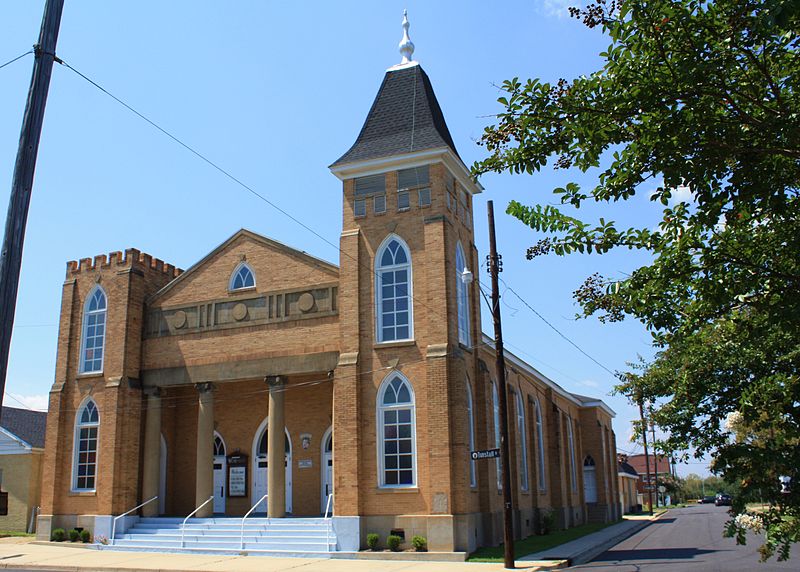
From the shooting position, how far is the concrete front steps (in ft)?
74.2

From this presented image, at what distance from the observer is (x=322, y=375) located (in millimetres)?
27156

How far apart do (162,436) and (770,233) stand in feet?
89.9

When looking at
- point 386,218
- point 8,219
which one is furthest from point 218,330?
point 8,219

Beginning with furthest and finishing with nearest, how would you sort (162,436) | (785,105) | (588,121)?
1. (162,436)
2. (588,121)
3. (785,105)

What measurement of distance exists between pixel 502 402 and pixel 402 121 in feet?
35.1

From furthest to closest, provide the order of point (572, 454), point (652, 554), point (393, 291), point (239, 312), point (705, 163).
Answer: point (572, 454)
point (239, 312)
point (393, 291)
point (652, 554)
point (705, 163)

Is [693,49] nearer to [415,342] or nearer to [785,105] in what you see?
[785,105]

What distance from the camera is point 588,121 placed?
5.36 metres

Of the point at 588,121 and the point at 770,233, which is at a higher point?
the point at 588,121

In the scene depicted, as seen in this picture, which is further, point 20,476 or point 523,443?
point 20,476

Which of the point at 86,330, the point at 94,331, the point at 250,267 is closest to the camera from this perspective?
the point at 250,267

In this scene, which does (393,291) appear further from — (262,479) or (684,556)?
(684,556)

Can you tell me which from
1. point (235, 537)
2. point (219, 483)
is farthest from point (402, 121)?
point (219, 483)

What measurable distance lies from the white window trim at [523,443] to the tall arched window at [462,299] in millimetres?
7467
